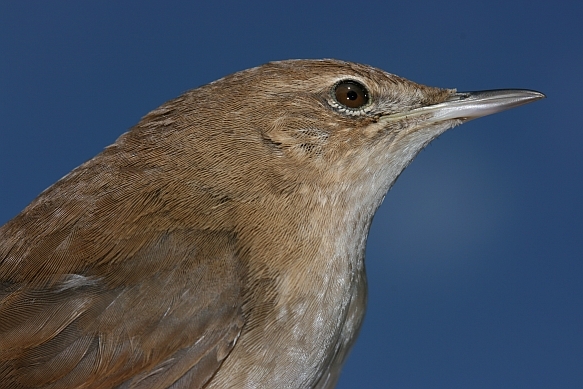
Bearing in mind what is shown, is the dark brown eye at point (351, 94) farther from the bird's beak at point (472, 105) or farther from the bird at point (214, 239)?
the bird's beak at point (472, 105)

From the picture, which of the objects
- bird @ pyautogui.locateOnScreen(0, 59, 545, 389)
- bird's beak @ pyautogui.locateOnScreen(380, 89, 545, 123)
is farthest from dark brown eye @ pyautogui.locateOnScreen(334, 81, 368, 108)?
bird's beak @ pyautogui.locateOnScreen(380, 89, 545, 123)

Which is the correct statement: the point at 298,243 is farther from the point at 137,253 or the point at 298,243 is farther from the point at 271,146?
the point at 137,253

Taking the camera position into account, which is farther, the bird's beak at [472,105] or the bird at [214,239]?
the bird's beak at [472,105]

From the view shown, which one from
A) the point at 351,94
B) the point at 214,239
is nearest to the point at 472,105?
the point at 351,94

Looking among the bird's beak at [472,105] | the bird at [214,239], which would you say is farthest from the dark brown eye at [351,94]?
the bird's beak at [472,105]

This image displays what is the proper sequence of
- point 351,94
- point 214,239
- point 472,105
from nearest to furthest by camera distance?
point 214,239 → point 351,94 → point 472,105

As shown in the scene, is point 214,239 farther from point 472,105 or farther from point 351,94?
point 472,105
